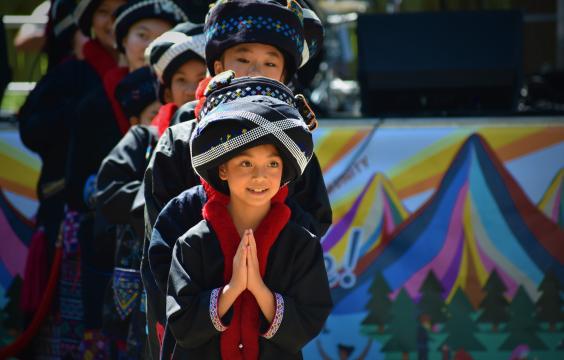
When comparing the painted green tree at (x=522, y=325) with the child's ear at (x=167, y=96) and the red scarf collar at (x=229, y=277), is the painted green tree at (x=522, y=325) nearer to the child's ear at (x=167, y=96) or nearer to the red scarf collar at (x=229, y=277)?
the child's ear at (x=167, y=96)

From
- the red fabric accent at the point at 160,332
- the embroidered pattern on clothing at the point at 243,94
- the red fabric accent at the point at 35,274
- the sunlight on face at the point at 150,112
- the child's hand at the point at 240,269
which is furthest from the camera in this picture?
the red fabric accent at the point at 35,274

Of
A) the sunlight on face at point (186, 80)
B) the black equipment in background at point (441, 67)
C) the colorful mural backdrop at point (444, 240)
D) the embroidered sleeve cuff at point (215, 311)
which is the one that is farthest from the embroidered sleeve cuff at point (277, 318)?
the black equipment in background at point (441, 67)

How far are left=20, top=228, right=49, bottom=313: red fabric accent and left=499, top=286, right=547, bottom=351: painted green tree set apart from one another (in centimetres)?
211

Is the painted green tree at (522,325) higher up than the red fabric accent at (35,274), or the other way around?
the red fabric accent at (35,274)

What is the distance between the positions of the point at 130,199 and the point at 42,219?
4.29 feet

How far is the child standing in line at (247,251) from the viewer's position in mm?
2490

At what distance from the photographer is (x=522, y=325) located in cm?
450

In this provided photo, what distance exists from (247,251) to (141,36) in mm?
1923

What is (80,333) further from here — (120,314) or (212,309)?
(212,309)

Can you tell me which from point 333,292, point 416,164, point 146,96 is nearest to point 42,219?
point 146,96

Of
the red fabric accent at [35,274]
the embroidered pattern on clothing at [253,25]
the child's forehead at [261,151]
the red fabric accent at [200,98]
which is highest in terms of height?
the embroidered pattern on clothing at [253,25]

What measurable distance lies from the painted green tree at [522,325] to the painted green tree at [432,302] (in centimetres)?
30

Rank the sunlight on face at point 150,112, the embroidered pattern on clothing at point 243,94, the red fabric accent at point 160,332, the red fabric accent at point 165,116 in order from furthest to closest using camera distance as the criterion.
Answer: the sunlight on face at point 150,112 < the red fabric accent at point 165,116 < the red fabric accent at point 160,332 < the embroidered pattern on clothing at point 243,94

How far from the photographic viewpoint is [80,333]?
4.34m
